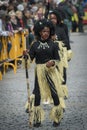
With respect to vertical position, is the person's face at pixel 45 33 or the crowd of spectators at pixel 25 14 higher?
the person's face at pixel 45 33

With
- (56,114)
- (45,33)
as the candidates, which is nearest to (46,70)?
(45,33)

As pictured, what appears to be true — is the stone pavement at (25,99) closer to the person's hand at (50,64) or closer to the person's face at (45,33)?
the person's hand at (50,64)

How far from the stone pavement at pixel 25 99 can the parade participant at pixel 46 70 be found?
0.29m

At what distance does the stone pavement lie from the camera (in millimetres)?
9680

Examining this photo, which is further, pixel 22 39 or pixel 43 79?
pixel 22 39

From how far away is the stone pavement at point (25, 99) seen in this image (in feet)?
31.8

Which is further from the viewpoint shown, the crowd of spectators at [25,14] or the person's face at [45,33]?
the crowd of spectators at [25,14]

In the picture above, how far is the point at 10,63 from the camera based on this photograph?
17.9m

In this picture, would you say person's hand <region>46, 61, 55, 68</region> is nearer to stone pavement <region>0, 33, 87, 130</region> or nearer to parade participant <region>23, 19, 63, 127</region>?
parade participant <region>23, 19, 63, 127</region>

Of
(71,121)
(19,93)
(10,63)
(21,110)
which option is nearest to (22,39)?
(10,63)

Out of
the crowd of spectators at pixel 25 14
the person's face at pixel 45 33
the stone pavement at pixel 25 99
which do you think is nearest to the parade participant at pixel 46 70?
the person's face at pixel 45 33

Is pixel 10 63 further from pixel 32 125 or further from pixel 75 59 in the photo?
pixel 32 125

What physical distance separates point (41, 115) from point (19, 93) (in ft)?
13.0

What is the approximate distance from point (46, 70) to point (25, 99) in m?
2.94
